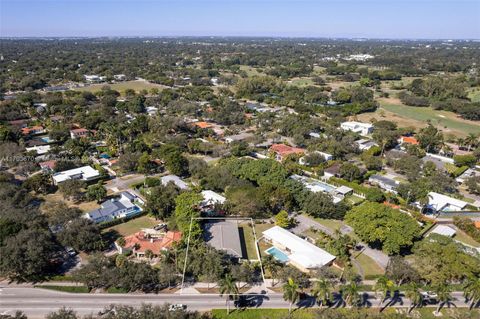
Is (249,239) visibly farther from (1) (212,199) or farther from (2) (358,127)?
(2) (358,127)

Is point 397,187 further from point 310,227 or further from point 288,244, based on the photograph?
point 288,244

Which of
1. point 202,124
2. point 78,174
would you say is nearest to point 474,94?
point 202,124

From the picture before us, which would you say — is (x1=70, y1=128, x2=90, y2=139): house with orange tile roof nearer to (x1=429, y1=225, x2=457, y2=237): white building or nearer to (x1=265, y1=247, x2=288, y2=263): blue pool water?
(x1=265, y1=247, x2=288, y2=263): blue pool water

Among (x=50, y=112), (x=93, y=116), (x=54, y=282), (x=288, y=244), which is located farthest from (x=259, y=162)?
(x=50, y=112)

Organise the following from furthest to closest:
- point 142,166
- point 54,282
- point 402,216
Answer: point 142,166, point 402,216, point 54,282

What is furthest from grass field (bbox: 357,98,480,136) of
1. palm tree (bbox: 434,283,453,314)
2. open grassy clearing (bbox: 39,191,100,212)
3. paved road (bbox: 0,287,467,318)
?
open grassy clearing (bbox: 39,191,100,212)

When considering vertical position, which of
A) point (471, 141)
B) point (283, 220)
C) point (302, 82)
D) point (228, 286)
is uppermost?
point (302, 82)
